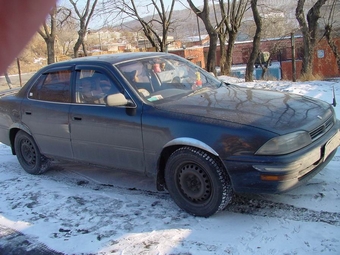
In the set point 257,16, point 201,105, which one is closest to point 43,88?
point 201,105

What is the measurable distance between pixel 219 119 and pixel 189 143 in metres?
0.36

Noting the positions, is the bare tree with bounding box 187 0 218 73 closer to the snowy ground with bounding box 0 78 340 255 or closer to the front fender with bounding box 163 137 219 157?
the snowy ground with bounding box 0 78 340 255

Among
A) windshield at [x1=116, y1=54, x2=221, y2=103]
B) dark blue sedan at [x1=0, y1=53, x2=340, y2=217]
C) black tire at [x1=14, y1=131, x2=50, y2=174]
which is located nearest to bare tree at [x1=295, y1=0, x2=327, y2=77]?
windshield at [x1=116, y1=54, x2=221, y2=103]

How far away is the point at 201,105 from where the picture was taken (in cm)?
375

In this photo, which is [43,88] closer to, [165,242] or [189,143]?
[189,143]

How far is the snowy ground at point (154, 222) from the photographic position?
3.05 m

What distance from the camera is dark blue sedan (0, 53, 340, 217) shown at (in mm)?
3221

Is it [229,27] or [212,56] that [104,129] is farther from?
[229,27]

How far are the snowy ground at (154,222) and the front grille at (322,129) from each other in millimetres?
650

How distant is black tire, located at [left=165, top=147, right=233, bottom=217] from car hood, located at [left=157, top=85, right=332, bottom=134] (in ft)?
1.38

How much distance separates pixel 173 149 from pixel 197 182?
1.35 feet

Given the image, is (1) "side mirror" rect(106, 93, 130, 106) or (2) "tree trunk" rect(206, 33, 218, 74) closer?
(1) "side mirror" rect(106, 93, 130, 106)

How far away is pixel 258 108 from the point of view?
3.61 metres

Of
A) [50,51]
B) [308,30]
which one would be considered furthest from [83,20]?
[308,30]
